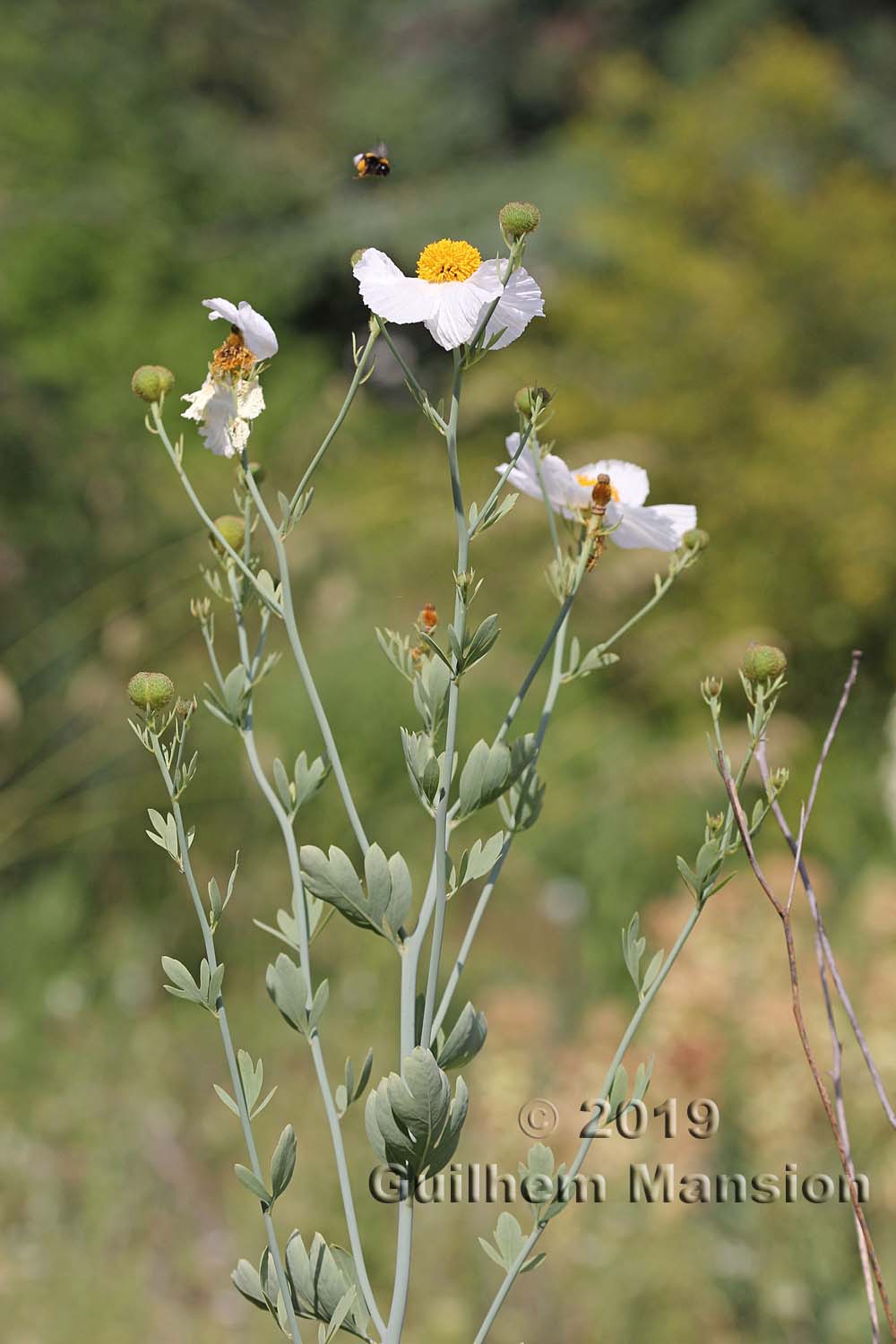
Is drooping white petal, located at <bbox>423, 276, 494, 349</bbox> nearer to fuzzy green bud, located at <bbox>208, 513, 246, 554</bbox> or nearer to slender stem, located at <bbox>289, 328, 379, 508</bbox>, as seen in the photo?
slender stem, located at <bbox>289, 328, 379, 508</bbox>

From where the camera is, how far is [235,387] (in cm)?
65

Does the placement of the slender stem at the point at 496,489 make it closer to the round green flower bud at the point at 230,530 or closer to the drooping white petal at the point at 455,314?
the drooping white petal at the point at 455,314

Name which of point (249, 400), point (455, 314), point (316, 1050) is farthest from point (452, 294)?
point (316, 1050)

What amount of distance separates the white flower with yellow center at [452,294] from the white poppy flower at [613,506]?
9cm

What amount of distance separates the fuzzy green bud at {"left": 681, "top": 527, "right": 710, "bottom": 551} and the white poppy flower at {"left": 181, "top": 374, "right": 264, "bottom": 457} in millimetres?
228

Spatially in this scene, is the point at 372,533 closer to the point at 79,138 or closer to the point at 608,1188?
the point at 608,1188

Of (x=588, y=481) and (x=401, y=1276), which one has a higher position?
(x=588, y=481)

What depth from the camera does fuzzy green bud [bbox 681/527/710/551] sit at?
70 centimetres

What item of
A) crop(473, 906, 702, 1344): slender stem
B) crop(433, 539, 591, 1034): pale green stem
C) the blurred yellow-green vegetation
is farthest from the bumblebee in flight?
the blurred yellow-green vegetation

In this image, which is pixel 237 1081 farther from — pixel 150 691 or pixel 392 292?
pixel 392 292

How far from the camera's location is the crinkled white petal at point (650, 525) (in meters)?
0.71

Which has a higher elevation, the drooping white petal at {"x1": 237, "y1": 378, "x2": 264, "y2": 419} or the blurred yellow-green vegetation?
the blurred yellow-green vegetation

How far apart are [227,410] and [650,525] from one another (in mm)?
226

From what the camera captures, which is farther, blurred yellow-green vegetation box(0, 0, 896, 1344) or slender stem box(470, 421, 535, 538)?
blurred yellow-green vegetation box(0, 0, 896, 1344)
